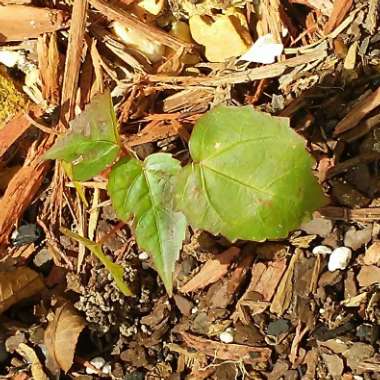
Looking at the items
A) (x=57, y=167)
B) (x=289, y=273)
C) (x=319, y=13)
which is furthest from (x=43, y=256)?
(x=319, y=13)

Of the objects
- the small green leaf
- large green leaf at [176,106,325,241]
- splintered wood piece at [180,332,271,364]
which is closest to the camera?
large green leaf at [176,106,325,241]

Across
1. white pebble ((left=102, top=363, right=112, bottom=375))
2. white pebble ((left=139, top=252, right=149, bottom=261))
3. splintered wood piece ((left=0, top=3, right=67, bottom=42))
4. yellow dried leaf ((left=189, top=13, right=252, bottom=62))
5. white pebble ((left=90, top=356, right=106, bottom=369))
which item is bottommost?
white pebble ((left=102, top=363, right=112, bottom=375))

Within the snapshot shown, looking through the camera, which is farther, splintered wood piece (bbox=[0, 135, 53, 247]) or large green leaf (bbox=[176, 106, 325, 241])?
splintered wood piece (bbox=[0, 135, 53, 247])

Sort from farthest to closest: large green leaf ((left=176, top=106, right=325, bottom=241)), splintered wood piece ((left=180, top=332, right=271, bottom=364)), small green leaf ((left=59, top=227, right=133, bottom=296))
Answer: splintered wood piece ((left=180, top=332, right=271, bottom=364)), small green leaf ((left=59, top=227, right=133, bottom=296)), large green leaf ((left=176, top=106, right=325, bottom=241))

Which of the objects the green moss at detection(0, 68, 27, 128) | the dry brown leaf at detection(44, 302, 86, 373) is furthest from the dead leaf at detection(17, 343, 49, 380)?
the green moss at detection(0, 68, 27, 128)

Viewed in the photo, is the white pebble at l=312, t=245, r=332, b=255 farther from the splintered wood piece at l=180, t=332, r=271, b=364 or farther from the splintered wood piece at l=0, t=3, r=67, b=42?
the splintered wood piece at l=0, t=3, r=67, b=42

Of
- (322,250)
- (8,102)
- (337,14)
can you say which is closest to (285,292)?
(322,250)
